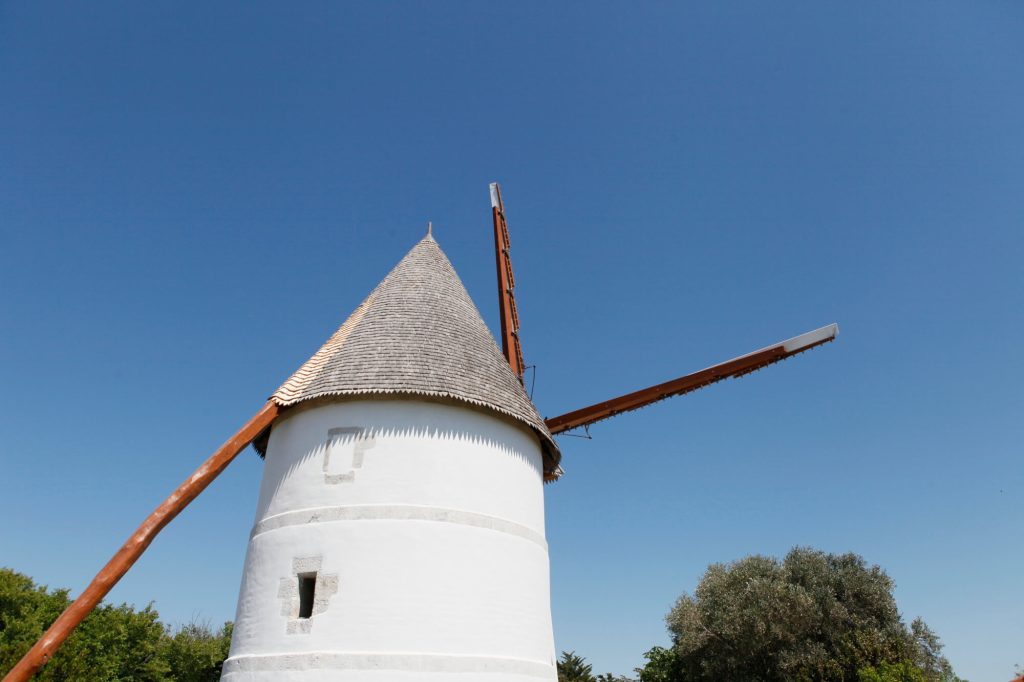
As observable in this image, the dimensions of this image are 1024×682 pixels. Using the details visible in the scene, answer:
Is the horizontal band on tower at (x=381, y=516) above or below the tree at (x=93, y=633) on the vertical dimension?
below

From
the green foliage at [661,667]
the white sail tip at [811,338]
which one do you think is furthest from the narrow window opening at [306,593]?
the green foliage at [661,667]

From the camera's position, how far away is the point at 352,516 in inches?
391

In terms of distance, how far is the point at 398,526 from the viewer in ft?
32.3

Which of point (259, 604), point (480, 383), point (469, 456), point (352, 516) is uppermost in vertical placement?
point (480, 383)

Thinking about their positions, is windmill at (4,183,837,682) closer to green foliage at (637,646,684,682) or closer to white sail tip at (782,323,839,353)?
white sail tip at (782,323,839,353)

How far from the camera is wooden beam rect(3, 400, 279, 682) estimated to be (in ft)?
27.1

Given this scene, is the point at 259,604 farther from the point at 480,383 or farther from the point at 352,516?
the point at 480,383

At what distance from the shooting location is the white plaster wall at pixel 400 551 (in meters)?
9.17

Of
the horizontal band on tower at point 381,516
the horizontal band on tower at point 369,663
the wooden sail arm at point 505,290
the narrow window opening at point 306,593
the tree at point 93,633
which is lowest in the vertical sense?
the horizontal band on tower at point 369,663

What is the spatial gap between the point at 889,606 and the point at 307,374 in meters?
23.3

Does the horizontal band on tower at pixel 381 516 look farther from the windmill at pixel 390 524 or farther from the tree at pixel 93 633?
the tree at pixel 93 633

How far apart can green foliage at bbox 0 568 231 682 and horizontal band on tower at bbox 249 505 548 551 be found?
67.3ft

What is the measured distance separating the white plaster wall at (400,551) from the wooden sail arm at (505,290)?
550 cm

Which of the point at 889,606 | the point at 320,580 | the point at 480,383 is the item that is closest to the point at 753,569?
the point at 889,606
